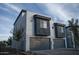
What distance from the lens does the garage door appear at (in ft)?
20.2

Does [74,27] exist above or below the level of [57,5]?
below

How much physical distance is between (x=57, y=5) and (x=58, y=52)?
1.68 m

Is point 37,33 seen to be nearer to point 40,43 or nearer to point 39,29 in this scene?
point 39,29

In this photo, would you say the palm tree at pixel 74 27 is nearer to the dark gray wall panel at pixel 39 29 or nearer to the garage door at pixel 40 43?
the dark gray wall panel at pixel 39 29

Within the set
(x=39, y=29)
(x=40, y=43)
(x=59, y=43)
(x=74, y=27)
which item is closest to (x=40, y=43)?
(x=40, y=43)

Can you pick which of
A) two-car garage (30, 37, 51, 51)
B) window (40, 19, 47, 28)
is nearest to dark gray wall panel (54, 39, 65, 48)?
two-car garage (30, 37, 51, 51)

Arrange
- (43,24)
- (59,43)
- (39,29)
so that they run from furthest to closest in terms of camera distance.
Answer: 1. (43,24)
2. (39,29)
3. (59,43)

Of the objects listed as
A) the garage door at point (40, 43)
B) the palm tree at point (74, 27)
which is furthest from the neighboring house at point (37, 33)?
the palm tree at point (74, 27)

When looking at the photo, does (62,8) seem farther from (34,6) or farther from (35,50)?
(35,50)

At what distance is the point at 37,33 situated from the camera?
6219 mm

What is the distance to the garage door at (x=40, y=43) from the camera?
616cm

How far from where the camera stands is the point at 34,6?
20.0 ft

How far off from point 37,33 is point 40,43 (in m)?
0.43

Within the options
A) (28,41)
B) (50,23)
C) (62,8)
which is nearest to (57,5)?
(62,8)
